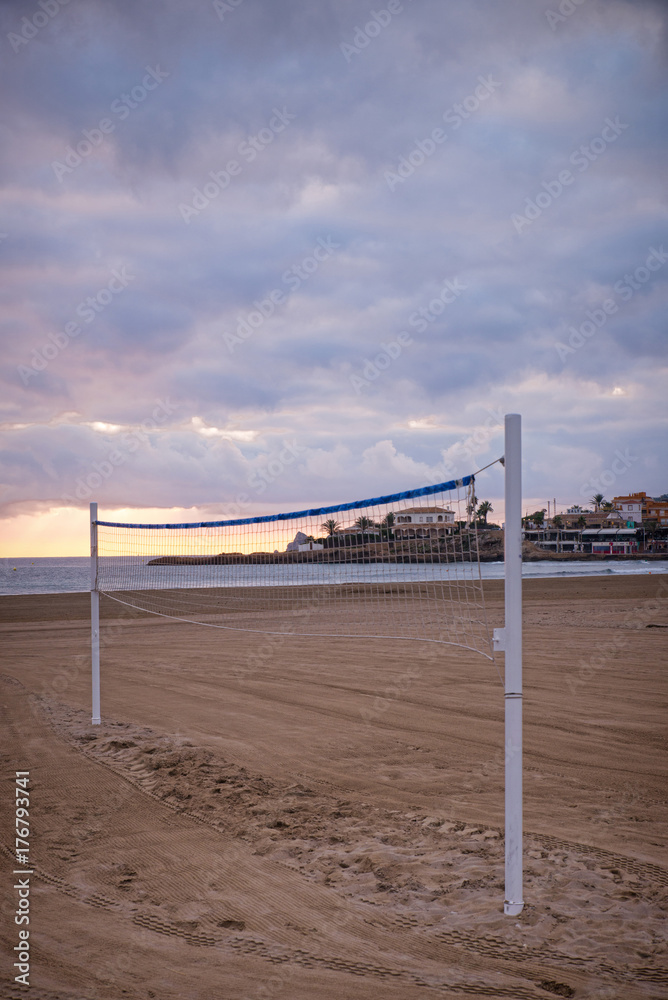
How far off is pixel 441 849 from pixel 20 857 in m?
2.67

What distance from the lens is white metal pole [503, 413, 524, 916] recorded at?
3578 millimetres

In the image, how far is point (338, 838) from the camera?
450 centimetres

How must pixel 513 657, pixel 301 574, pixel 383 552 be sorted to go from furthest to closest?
pixel 301 574
pixel 383 552
pixel 513 657

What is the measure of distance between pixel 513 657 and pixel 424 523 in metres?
3.24

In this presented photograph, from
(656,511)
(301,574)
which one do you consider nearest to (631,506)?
(656,511)

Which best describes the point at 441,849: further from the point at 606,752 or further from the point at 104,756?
the point at 104,756

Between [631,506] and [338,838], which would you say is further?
[631,506]

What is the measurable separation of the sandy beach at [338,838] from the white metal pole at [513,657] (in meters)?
0.26

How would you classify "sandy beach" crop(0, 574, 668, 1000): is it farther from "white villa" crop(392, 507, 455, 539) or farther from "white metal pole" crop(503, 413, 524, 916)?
"white villa" crop(392, 507, 455, 539)

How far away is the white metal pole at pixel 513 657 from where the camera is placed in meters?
3.58

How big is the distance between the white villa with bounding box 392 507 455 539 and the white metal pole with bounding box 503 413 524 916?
236 cm

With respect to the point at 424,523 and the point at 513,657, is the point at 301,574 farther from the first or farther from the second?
the point at 513,657

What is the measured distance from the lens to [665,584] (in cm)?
2806

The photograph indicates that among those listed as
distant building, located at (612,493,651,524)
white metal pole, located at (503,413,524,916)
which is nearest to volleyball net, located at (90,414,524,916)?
white metal pole, located at (503,413,524,916)
